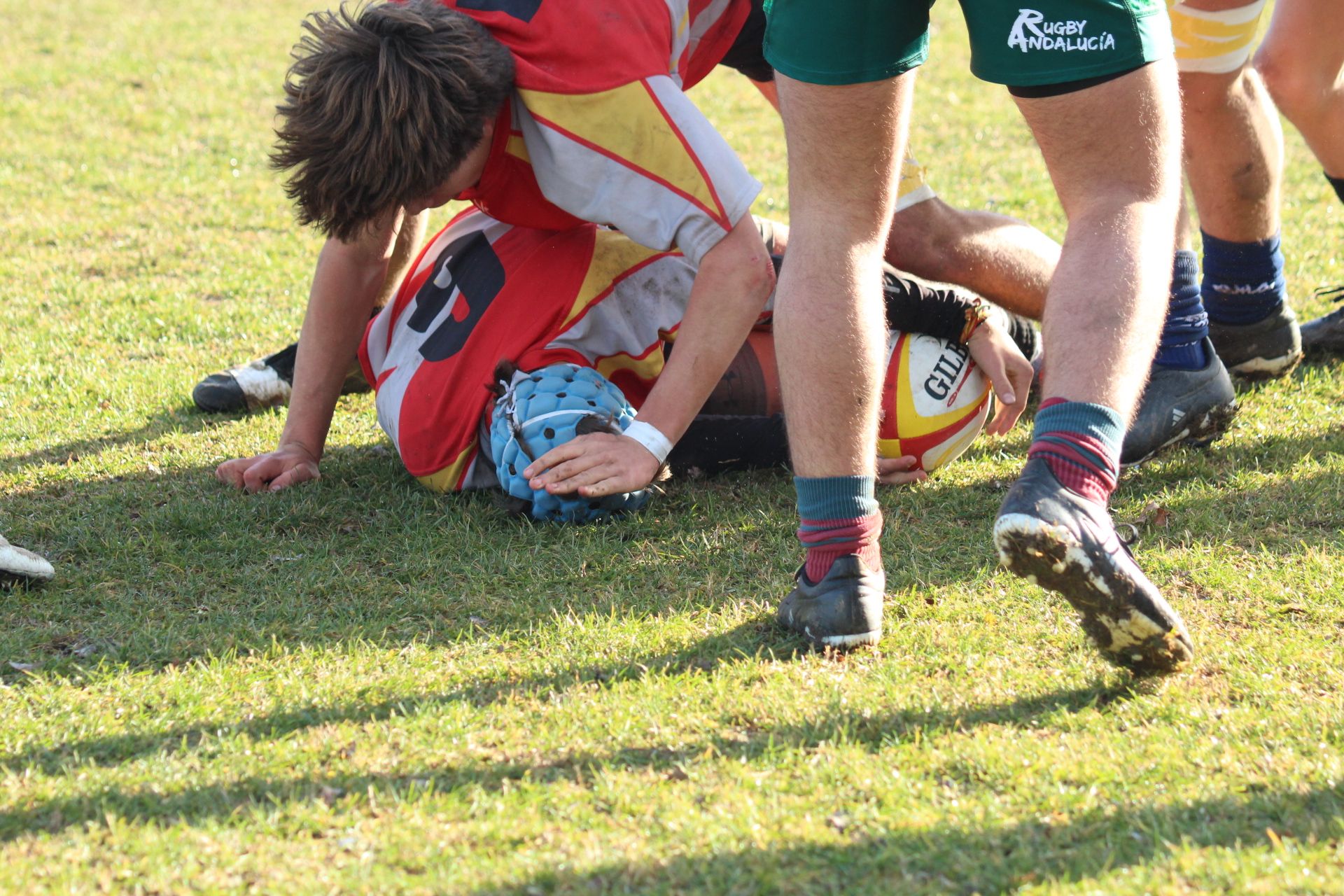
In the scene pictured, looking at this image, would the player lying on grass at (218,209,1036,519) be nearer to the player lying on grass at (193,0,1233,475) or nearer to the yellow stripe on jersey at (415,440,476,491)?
the yellow stripe on jersey at (415,440,476,491)

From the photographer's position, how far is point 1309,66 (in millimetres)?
4188

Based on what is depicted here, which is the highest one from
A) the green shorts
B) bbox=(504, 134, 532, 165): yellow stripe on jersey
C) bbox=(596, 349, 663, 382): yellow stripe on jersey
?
the green shorts

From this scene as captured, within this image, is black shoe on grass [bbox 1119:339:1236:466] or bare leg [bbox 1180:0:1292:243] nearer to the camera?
black shoe on grass [bbox 1119:339:1236:466]

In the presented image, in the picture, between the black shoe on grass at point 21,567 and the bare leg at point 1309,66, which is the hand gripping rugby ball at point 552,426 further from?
the bare leg at point 1309,66

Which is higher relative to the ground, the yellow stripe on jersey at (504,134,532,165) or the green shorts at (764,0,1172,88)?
the green shorts at (764,0,1172,88)

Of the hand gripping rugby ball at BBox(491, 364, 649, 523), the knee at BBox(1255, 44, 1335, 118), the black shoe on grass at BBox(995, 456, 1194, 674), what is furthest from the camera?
the knee at BBox(1255, 44, 1335, 118)

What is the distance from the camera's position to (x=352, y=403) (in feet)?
14.7

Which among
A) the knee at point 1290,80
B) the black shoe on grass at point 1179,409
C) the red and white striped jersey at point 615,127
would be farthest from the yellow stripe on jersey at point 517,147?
the knee at point 1290,80

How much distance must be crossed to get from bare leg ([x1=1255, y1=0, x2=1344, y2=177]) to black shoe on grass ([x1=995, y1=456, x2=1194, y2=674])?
270 centimetres

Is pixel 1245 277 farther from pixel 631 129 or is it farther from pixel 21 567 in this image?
pixel 21 567

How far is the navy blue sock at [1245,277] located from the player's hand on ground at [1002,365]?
0.86 m

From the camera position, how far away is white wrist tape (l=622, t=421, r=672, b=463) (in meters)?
3.22

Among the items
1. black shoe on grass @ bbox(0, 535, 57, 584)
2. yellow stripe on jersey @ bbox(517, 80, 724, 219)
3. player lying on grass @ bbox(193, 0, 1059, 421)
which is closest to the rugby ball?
player lying on grass @ bbox(193, 0, 1059, 421)

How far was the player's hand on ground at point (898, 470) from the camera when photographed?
3574 millimetres
